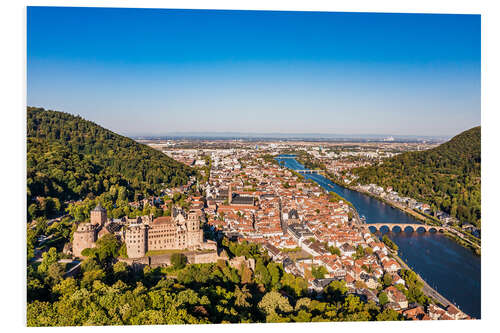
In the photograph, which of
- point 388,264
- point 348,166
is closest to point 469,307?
point 388,264

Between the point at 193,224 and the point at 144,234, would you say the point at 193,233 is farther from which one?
the point at 144,234

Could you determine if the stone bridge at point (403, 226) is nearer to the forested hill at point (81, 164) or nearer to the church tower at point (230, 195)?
the church tower at point (230, 195)

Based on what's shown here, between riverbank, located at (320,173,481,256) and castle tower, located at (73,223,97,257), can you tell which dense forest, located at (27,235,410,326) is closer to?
castle tower, located at (73,223,97,257)

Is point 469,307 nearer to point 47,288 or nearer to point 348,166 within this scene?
point 47,288

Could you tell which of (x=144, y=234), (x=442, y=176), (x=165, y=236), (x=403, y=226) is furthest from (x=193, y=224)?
(x=442, y=176)

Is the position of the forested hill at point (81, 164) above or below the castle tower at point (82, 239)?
above

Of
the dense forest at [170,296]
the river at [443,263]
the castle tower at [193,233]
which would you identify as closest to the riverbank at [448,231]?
the river at [443,263]
